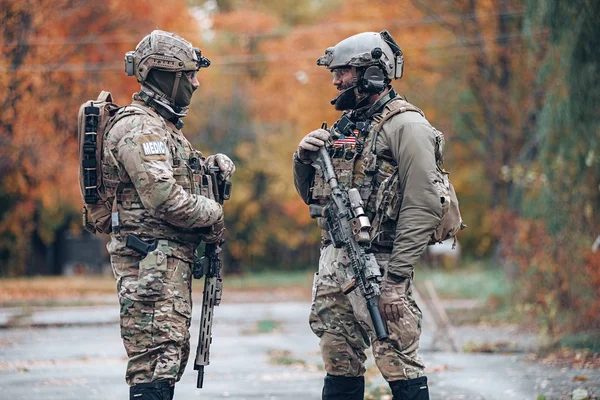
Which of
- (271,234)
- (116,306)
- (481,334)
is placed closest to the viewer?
(481,334)

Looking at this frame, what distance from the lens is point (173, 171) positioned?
6164 millimetres

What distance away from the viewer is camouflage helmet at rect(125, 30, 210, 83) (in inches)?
245

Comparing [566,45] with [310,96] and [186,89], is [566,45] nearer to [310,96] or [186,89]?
[186,89]

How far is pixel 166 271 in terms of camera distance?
19.7ft

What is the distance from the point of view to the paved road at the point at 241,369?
8.98m

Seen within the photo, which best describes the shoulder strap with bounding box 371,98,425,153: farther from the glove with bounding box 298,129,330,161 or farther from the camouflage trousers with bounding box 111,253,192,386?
the camouflage trousers with bounding box 111,253,192,386

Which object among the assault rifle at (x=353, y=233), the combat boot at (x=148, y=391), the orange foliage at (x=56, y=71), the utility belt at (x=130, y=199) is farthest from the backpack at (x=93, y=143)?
the orange foliage at (x=56, y=71)

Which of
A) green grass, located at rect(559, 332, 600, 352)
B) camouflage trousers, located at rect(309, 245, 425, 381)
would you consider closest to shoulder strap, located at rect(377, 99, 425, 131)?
camouflage trousers, located at rect(309, 245, 425, 381)

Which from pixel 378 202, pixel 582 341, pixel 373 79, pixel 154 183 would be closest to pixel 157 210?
pixel 154 183

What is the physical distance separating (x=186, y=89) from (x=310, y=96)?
936 inches

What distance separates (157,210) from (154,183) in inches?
6.5

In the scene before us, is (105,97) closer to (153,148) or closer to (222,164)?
(153,148)

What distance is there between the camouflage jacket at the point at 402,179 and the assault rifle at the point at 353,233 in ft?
0.30

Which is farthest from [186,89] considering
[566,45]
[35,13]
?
[35,13]
